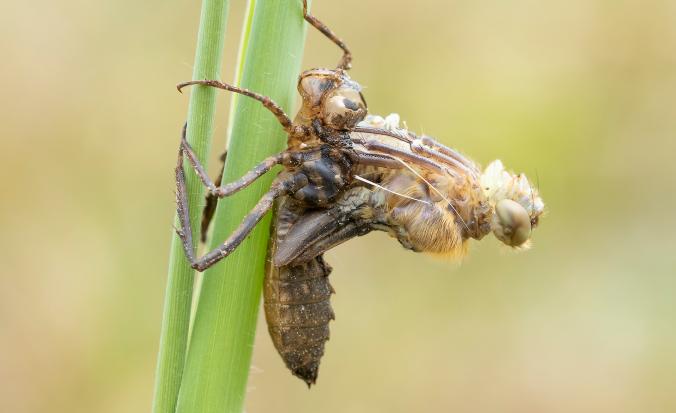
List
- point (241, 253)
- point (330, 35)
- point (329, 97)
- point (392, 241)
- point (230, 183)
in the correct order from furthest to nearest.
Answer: point (392, 241) < point (330, 35) < point (329, 97) < point (241, 253) < point (230, 183)

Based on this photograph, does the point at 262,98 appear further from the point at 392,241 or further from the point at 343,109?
the point at 392,241

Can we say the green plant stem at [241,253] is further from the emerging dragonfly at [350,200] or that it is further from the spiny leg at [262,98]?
the emerging dragonfly at [350,200]

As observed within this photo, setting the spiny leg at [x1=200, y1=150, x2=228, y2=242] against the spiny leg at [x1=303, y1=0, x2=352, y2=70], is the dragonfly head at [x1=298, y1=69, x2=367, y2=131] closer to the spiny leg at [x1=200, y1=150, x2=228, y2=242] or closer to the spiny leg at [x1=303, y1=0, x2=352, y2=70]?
the spiny leg at [x1=303, y1=0, x2=352, y2=70]

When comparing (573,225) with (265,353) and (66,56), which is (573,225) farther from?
(66,56)

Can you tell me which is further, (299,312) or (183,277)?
(299,312)

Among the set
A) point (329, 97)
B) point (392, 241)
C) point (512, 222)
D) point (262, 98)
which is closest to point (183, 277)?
point (262, 98)
